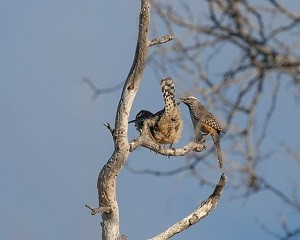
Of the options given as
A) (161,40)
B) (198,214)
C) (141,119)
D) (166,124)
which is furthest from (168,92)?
(198,214)

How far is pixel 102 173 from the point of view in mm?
7223

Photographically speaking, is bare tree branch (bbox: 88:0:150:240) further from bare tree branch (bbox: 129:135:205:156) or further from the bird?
the bird

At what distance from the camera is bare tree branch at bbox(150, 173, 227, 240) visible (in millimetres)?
7410

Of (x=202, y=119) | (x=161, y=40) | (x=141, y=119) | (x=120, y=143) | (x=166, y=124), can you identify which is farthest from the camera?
(x=202, y=119)

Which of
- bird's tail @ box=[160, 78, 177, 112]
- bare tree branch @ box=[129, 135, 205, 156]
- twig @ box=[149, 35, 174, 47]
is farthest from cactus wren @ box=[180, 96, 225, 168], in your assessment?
twig @ box=[149, 35, 174, 47]

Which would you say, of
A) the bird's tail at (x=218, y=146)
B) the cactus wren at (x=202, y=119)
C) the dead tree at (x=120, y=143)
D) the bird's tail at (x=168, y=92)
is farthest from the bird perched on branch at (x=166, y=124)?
the dead tree at (x=120, y=143)

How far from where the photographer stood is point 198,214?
7.50 meters

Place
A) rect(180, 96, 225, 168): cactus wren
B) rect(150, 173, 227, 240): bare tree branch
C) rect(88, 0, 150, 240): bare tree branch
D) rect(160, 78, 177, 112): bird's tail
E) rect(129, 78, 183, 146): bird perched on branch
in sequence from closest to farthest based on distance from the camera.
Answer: rect(88, 0, 150, 240): bare tree branch
rect(150, 173, 227, 240): bare tree branch
rect(160, 78, 177, 112): bird's tail
rect(129, 78, 183, 146): bird perched on branch
rect(180, 96, 225, 168): cactus wren

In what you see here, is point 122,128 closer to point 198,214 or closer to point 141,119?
point 198,214

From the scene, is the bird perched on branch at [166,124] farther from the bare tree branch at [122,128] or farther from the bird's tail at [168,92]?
the bare tree branch at [122,128]

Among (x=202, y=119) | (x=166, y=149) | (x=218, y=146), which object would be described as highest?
(x=202, y=119)

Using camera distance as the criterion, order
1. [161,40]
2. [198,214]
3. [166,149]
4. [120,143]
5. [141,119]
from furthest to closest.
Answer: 1. [141,119]
2. [166,149]
3. [198,214]
4. [161,40]
5. [120,143]

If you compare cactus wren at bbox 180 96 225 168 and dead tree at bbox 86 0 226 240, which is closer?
dead tree at bbox 86 0 226 240

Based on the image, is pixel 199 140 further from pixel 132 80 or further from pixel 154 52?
pixel 132 80
